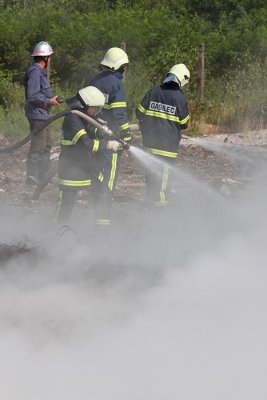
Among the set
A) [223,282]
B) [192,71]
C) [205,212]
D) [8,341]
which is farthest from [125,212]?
[192,71]

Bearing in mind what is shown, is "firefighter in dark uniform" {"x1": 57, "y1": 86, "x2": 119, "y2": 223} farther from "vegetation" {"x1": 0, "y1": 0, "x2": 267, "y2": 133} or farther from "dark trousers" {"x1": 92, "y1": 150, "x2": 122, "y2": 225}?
"vegetation" {"x1": 0, "y1": 0, "x2": 267, "y2": 133}

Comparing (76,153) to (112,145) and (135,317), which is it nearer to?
(112,145)

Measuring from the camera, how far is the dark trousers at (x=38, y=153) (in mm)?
10297

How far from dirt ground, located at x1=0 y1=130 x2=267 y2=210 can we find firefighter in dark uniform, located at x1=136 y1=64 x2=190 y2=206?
1.03 m

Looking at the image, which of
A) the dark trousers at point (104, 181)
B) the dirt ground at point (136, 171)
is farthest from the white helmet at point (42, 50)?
the dark trousers at point (104, 181)

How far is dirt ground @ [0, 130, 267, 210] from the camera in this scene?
33.8 feet

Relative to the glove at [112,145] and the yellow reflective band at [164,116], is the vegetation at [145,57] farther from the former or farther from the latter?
the glove at [112,145]

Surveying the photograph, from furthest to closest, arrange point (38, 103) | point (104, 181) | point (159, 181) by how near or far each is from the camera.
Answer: point (38, 103), point (159, 181), point (104, 181)

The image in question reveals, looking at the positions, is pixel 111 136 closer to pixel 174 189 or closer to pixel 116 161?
pixel 116 161

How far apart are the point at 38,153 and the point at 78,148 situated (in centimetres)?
274

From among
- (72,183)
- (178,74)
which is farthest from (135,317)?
(178,74)

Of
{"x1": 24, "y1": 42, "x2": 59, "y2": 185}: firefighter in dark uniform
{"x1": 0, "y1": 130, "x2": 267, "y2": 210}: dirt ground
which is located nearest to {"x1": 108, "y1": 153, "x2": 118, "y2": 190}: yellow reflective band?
{"x1": 0, "y1": 130, "x2": 267, "y2": 210}: dirt ground

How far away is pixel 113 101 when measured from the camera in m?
8.74

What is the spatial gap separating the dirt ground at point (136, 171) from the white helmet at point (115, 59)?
75.7 inches
